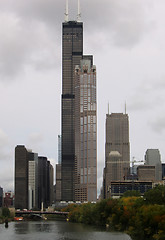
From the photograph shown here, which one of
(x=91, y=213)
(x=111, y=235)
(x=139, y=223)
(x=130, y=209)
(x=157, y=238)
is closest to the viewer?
(x=157, y=238)

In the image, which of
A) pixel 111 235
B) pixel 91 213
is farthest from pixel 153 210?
pixel 91 213

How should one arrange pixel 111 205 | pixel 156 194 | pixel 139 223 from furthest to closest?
1. pixel 111 205
2. pixel 156 194
3. pixel 139 223

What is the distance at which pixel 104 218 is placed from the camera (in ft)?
575

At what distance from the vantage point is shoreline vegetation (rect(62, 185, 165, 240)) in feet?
348

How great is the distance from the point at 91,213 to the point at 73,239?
65.6 m

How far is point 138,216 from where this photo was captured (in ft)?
382

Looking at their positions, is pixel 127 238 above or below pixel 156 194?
below

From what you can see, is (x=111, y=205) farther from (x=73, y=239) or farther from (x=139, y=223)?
(x=139, y=223)

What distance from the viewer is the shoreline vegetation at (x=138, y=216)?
10606 centimetres

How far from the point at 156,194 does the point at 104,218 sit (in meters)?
27.3

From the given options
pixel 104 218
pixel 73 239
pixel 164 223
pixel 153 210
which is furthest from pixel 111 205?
pixel 164 223

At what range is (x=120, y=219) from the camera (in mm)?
145750

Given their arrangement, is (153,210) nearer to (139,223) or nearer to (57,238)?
(139,223)

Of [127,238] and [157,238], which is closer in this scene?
[157,238]
